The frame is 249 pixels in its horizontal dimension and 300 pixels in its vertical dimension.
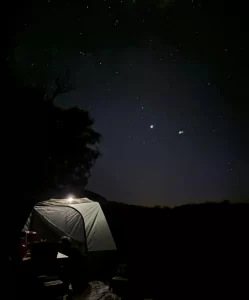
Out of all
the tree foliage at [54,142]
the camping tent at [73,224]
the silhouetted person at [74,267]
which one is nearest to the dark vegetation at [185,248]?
the silhouetted person at [74,267]

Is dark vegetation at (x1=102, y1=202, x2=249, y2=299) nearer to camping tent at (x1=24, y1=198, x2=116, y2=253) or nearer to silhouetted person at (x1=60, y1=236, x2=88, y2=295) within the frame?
silhouetted person at (x1=60, y1=236, x2=88, y2=295)

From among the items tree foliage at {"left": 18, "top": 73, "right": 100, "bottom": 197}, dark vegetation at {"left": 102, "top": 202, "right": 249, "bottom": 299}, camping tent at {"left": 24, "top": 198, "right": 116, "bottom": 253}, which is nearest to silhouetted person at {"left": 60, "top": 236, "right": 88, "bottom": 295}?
camping tent at {"left": 24, "top": 198, "right": 116, "bottom": 253}

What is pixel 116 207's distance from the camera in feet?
56.6

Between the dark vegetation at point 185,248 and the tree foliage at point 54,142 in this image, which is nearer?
the dark vegetation at point 185,248

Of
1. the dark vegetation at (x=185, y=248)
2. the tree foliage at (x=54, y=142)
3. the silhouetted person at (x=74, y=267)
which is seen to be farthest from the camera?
the tree foliage at (x=54, y=142)

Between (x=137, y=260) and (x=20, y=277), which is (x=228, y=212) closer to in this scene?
(x=137, y=260)

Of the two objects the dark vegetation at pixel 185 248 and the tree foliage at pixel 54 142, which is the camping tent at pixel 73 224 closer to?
the dark vegetation at pixel 185 248

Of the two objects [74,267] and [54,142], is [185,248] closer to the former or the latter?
[74,267]

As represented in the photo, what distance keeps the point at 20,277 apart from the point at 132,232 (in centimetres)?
1064

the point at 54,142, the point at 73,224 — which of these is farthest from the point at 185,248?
the point at 54,142

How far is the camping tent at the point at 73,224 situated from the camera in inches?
316

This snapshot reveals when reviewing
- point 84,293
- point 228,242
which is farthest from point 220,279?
point 84,293

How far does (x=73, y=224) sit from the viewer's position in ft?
27.0

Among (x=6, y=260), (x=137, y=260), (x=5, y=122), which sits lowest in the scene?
(x=137, y=260)
